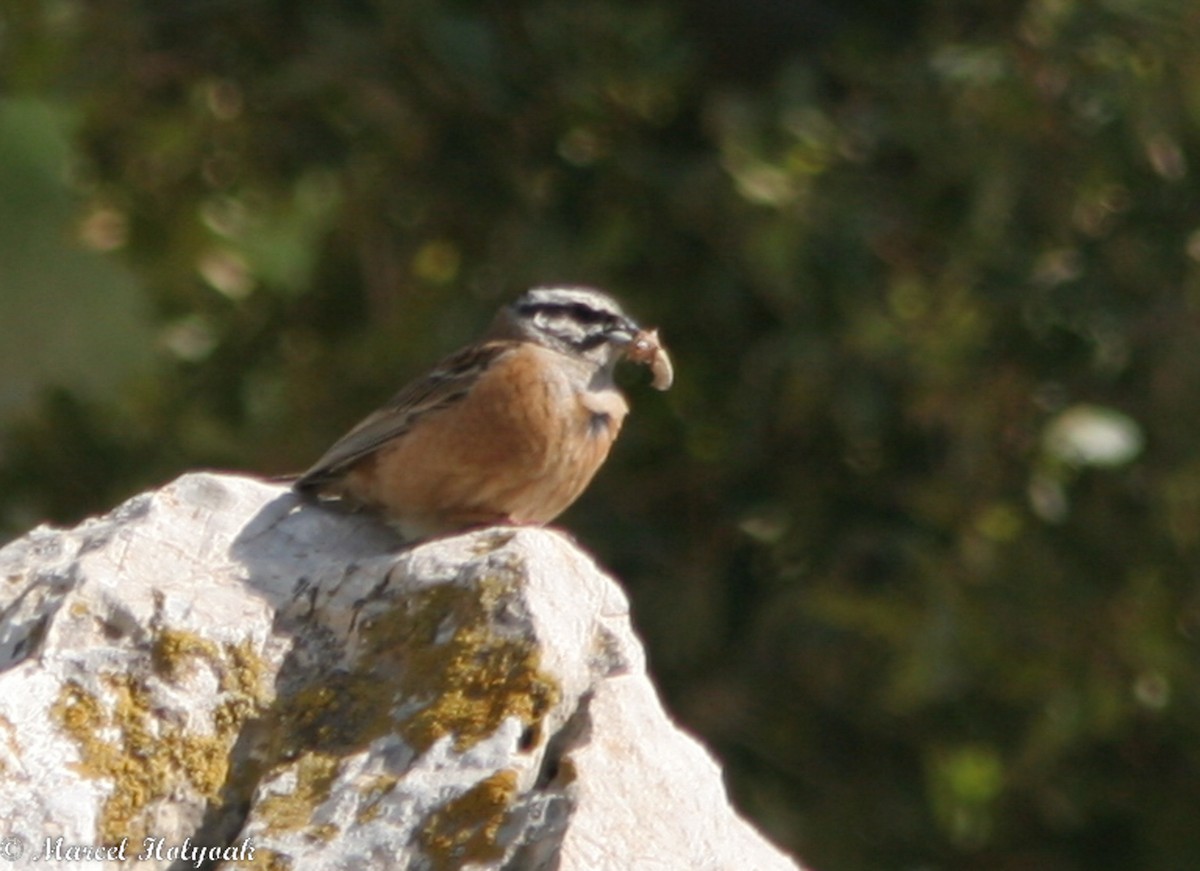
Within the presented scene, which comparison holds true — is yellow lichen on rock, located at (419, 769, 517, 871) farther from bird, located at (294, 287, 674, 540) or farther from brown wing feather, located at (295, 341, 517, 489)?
brown wing feather, located at (295, 341, 517, 489)

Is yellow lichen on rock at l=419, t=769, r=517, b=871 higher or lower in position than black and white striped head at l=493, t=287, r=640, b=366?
higher

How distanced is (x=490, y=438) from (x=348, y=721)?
5.52 ft

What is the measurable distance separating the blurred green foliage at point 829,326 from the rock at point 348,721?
237 cm

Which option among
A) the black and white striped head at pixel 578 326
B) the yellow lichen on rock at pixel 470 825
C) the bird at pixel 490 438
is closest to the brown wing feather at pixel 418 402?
→ the bird at pixel 490 438

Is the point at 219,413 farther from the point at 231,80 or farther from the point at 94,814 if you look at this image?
the point at 94,814

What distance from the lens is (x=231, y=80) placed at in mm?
7273

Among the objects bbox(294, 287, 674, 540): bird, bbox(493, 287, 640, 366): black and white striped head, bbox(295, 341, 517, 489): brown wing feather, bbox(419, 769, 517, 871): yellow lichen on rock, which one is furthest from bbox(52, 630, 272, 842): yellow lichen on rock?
bbox(493, 287, 640, 366): black and white striped head

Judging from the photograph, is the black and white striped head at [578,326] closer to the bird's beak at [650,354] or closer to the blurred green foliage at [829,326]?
the bird's beak at [650,354]

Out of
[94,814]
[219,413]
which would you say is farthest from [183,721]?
[219,413]

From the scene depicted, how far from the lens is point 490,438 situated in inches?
202

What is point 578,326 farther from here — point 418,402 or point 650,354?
point 418,402

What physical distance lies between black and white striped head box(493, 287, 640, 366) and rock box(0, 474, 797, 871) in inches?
68.3

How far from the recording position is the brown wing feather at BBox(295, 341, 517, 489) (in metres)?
5.16

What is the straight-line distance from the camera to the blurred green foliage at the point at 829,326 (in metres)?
5.96
